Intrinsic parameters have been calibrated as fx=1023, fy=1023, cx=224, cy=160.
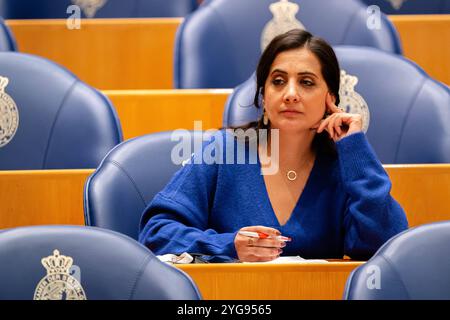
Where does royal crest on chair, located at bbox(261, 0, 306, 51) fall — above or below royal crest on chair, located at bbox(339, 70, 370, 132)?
above

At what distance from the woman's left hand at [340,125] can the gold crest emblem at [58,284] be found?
12.3 inches

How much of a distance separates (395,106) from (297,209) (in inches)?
9.4

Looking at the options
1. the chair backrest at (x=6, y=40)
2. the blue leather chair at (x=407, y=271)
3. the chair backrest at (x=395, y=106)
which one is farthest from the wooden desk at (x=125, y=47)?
the blue leather chair at (x=407, y=271)

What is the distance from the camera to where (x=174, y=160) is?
0.87 meters

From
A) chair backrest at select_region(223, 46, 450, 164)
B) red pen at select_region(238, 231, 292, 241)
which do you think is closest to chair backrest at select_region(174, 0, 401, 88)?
chair backrest at select_region(223, 46, 450, 164)

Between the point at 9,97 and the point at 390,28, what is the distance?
434 millimetres

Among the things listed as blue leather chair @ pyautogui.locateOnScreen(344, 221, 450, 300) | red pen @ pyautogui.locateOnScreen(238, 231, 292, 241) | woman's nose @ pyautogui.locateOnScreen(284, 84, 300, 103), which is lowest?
red pen @ pyautogui.locateOnScreen(238, 231, 292, 241)

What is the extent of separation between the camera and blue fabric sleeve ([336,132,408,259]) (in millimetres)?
784

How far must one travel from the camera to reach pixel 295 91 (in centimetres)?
81

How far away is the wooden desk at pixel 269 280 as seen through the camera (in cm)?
68

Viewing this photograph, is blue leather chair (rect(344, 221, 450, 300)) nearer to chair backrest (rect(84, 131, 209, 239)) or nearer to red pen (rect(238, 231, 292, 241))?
red pen (rect(238, 231, 292, 241))

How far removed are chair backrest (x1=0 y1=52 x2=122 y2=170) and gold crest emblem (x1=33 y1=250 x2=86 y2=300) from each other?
389mm

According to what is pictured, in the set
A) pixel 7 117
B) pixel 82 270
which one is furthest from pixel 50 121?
pixel 82 270
